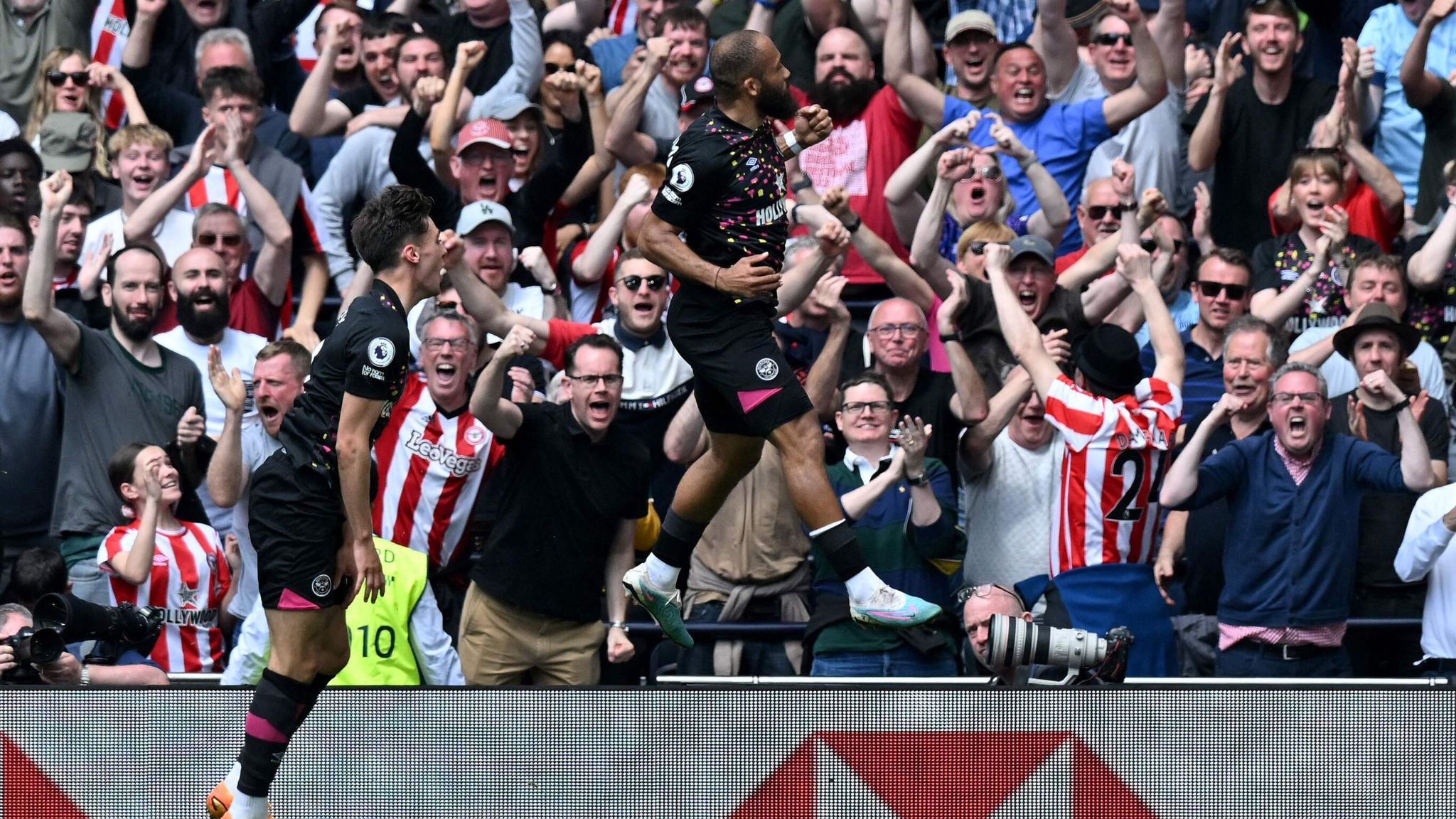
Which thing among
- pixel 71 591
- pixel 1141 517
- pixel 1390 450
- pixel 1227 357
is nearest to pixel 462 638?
pixel 71 591

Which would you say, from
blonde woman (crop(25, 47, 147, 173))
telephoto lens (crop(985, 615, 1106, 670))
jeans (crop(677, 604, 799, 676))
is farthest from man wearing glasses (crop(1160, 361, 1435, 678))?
blonde woman (crop(25, 47, 147, 173))

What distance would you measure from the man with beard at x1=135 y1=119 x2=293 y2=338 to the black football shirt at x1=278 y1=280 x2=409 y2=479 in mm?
3447

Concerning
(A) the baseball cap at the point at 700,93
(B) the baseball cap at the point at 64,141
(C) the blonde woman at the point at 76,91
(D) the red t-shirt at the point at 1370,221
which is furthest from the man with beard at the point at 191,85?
(D) the red t-shirt at the point at 1370,221

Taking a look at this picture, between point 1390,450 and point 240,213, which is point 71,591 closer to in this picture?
point 240,213

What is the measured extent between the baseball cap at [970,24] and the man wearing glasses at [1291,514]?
3409 mm

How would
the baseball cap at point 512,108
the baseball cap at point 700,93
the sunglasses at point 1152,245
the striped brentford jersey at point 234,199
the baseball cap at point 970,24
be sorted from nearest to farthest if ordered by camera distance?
the sunglasses at point 1152,245 → the baseball cap at point 700,93 → the striped brentford jersey at point 234,199 → the baseball cap at point 512,108 → the baseball cap at point 970,24

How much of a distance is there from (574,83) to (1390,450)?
4.35m

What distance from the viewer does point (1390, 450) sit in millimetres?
9133

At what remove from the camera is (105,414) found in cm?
952

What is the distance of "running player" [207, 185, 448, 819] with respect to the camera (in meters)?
6.68

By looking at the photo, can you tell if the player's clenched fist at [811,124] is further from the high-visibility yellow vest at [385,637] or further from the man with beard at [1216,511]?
the man with beard at [1216,511]

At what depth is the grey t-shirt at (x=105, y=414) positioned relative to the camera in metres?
9.33

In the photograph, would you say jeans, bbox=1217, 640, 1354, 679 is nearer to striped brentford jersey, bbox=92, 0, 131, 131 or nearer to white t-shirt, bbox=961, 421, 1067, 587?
white t-shirt, bbox=961, 421, 1067, 587

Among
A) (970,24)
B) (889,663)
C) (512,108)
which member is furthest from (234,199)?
(889,663)
